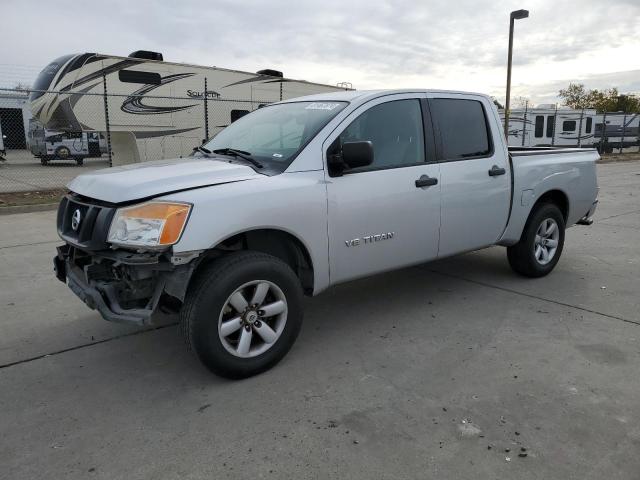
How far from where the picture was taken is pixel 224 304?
308 centimetres

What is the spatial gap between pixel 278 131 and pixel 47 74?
475 inches

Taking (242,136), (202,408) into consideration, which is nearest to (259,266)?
(202,408)

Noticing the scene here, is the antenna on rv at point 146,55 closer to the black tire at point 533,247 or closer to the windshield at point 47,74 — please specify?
the windshield at point 47,74

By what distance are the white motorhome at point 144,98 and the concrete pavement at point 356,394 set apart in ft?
32.0

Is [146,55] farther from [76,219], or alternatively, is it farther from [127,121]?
[76,219]

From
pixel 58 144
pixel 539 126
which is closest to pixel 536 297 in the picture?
pixel 58 144

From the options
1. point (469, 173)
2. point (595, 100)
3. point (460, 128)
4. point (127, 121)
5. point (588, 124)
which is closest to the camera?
point (469, 173)

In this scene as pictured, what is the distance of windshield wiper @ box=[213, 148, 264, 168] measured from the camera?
360 centimetres

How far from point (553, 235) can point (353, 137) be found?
9.45ft

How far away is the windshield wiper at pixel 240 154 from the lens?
360 cm

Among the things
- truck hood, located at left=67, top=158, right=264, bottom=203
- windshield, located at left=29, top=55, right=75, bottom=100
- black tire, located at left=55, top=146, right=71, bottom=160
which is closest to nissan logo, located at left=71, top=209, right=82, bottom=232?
truck hood, located at left=67, top=158, right=264, bottom=203

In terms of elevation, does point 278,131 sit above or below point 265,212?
above

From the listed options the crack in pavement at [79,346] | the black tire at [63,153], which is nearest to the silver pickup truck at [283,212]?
the crack in pavement at [79,346]

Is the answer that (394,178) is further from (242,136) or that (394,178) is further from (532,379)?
(532,379)
